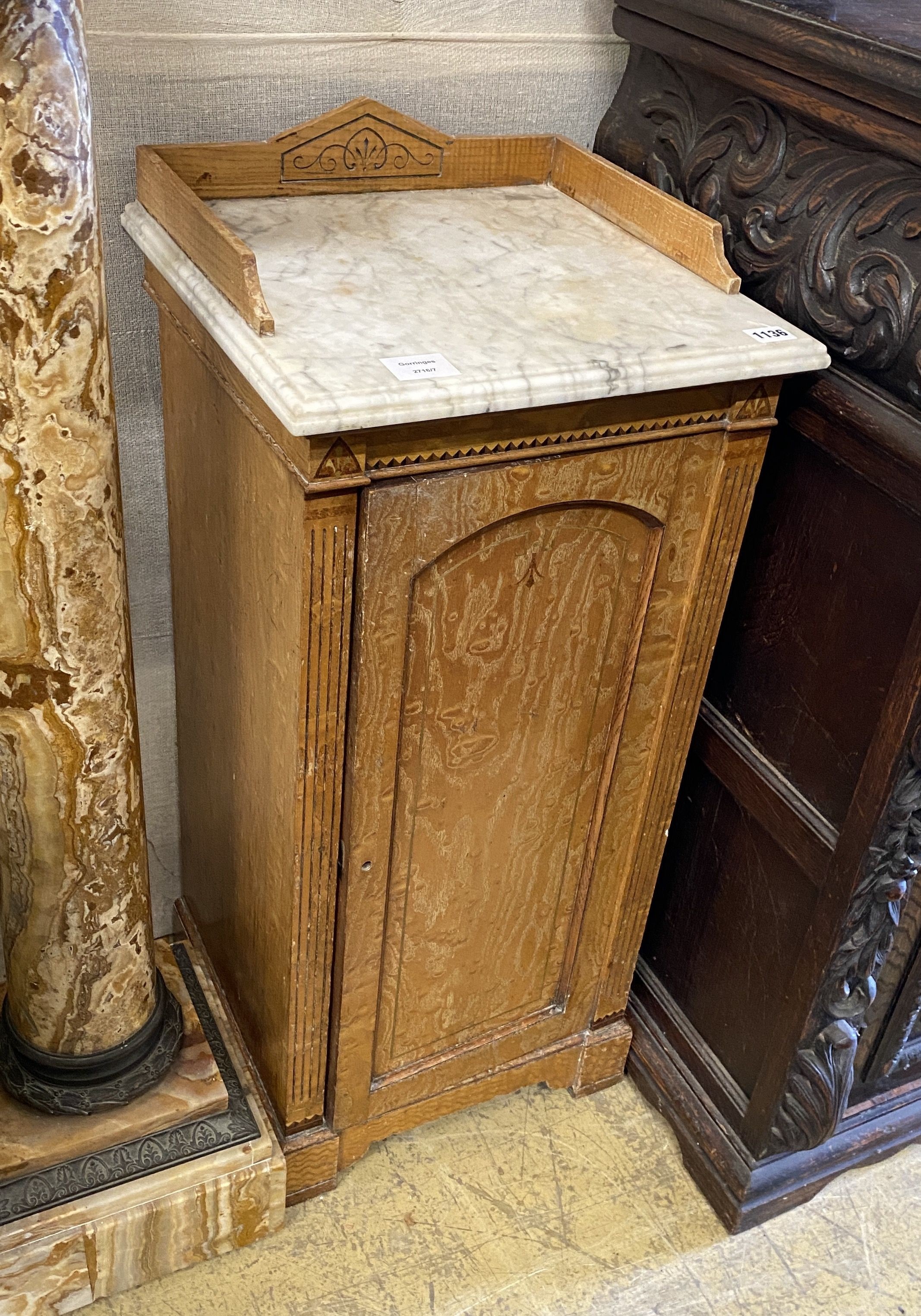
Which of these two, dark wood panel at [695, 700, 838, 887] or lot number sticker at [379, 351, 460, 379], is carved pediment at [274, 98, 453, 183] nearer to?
lot number sticker at [379, 351, 460, 379]

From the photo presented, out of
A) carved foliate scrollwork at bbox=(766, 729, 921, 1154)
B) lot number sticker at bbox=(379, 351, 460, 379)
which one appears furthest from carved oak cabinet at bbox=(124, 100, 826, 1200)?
carved foliate scrollwork at bbox=(766, 729, 921, 1154)

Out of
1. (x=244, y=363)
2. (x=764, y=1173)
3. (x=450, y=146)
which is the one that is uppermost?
(x=450, y=146)

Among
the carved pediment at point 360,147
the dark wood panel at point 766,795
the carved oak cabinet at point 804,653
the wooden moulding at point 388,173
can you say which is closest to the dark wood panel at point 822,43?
the carved oak cabinet at point 804,653

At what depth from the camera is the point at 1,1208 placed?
1559 millimetres

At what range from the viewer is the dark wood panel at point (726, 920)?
1.71 m

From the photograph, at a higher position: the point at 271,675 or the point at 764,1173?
the point at 271,675

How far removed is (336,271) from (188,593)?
0.55 metres

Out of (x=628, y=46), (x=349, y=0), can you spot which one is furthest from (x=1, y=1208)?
(x=628, y=46)

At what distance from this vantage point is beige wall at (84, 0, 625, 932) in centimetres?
147

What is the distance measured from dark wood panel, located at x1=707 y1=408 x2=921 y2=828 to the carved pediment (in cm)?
60

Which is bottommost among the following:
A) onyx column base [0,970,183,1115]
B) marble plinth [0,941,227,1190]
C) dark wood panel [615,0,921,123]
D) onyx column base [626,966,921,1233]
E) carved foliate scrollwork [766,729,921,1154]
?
onyx column base [626,966,921,1233]

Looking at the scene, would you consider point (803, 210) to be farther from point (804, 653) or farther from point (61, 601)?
point (61, 601)

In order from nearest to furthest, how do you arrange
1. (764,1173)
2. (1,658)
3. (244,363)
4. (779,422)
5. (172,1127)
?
→ (244,363), (1,658), (779,422), (172,1127), (764,1173)

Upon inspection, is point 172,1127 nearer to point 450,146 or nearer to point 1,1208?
point 1,1208
